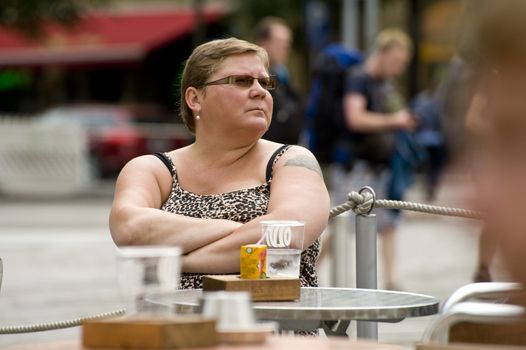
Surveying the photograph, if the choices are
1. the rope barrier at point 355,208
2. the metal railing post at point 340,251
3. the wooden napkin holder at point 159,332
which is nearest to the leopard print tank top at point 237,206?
the rope barrier at point 355,208

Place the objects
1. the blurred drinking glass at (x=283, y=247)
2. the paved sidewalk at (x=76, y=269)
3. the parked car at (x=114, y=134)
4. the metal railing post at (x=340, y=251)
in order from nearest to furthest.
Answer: the blurred drinking glass at (x=283, y=247) < the metal railing post at (x=340, y=251) < the paved sidewalk at (x=76, y=269) < the parked car at (x=114, y=134)

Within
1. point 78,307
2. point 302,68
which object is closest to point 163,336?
point 78,307

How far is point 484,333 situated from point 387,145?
24.6 ft

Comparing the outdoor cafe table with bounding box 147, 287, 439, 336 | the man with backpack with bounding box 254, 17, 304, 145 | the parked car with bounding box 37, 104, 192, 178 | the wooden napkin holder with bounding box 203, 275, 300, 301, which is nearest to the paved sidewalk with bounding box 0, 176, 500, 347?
the outdoor cafe table with bounding box 147, 287, 439, 336

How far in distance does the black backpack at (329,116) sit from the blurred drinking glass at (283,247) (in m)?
6.81

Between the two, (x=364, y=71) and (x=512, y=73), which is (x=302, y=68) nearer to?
(x=364, y=71)

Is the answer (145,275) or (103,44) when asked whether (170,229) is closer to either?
(145,275)

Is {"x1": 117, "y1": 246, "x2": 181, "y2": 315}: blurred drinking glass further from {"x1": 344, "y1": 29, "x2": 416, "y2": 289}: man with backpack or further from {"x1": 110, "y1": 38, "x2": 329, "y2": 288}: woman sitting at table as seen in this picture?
{"x1": 344, "y1": 29, "x2": 416, "y2": 289}: man with backpack

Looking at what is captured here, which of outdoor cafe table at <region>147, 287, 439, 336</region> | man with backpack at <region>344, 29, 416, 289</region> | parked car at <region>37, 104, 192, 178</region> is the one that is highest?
parked car at <region>37, 104, 192, 178</region>

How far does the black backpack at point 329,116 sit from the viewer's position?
34.6ft

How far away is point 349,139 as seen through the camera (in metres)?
10.6

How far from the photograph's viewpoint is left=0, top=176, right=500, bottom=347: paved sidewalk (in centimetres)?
934

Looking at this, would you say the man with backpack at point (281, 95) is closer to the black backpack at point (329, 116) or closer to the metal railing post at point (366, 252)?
the black backpack at point (329, 116)

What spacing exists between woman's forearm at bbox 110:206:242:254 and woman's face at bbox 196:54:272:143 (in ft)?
1.52
